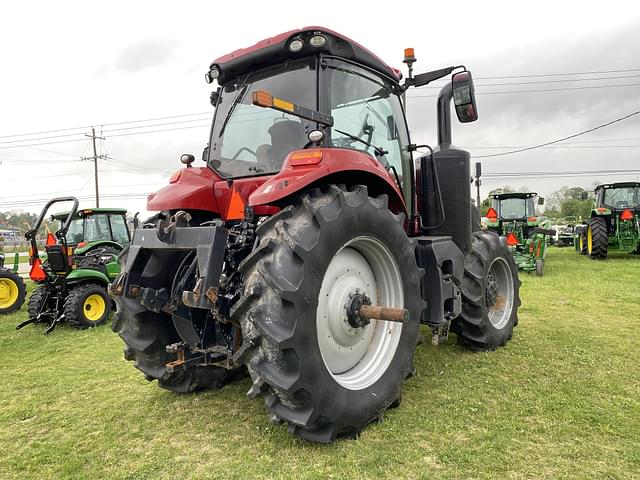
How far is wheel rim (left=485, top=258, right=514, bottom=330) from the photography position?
4828 millimetres

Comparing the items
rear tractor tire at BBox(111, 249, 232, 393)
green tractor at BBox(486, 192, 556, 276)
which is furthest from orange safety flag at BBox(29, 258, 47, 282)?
green tractor at BBox(486, 192, 556, 276)

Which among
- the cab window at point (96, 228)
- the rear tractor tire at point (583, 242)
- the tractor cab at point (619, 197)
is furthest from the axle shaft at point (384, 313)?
the rear tractor tire at point (583, 242)

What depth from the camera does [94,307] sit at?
7.49 m

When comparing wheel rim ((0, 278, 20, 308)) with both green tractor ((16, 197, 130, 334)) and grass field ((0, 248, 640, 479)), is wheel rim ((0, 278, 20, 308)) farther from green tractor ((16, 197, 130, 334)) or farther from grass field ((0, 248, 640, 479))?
grass field ((0, 248, 640, 479))

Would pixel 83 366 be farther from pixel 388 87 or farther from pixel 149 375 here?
pixel 388 87

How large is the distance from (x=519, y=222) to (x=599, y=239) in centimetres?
230

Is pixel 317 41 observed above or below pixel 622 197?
above

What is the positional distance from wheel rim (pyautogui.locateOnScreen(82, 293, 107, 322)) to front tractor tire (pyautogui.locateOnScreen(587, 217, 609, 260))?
13.4 meters

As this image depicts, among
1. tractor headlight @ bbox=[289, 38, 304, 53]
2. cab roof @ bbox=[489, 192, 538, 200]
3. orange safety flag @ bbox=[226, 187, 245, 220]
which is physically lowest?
orange safety flag @ bbox=[226, 187, 245, 220]

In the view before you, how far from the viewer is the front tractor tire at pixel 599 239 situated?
13633 mm

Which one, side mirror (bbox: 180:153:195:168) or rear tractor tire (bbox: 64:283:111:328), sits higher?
side mirror (bbox: 180:153:195:168)

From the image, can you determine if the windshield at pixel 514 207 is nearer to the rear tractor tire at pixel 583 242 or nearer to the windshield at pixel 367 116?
the rear tractor tire at pixel 583 242

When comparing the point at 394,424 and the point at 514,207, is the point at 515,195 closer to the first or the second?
the point at 514,207

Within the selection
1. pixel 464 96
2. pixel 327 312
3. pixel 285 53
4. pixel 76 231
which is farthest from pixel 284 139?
pixel 76 231
